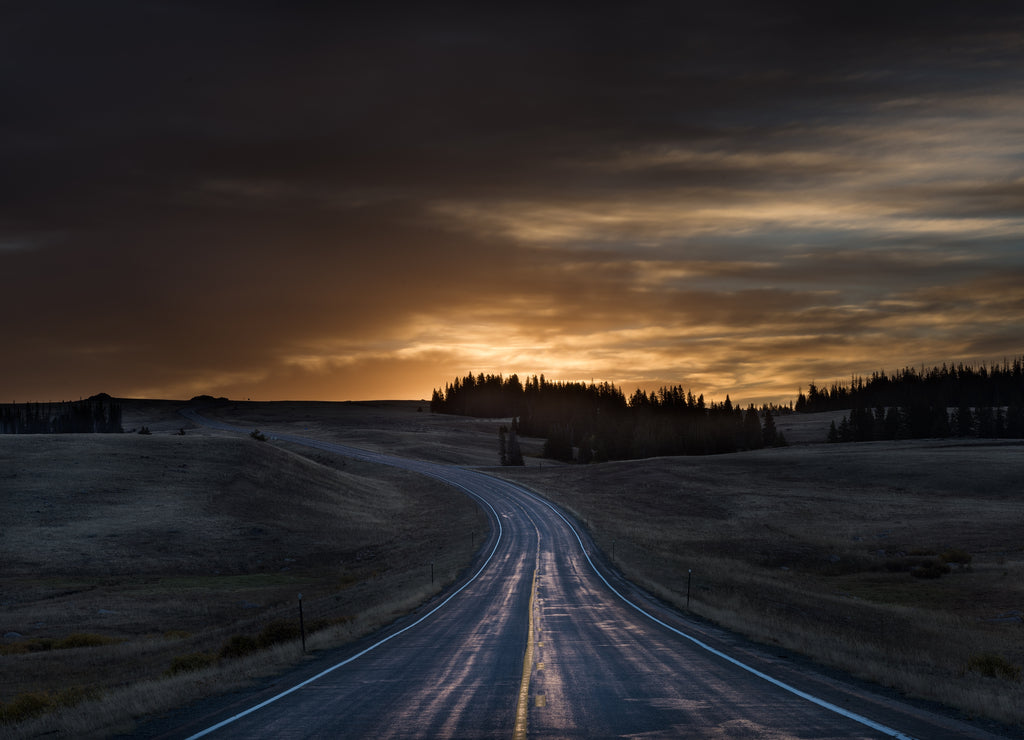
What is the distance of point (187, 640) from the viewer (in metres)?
32.7

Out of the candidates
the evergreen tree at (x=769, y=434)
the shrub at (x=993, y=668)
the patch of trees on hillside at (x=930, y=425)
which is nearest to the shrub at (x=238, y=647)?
the shrub at (x=993, y=668)

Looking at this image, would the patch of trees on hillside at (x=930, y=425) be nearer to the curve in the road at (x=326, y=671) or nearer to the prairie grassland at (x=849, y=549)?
the prairie grassland at (x=849, y=549)

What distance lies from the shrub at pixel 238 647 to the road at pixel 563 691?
18.2ft

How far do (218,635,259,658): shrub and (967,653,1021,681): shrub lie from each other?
23259 mm

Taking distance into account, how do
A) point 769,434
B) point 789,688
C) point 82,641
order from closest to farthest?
point 789,688 < point 82,641 < point 769,434

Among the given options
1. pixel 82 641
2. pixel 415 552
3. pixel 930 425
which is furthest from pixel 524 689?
pixel 930 425

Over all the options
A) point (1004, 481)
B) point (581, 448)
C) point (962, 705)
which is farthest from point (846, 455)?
point (962, 705)

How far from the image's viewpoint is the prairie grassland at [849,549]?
2139cm

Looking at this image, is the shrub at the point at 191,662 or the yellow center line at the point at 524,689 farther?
the shrub at the point at 191,662

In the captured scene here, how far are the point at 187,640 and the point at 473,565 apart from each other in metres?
20.3

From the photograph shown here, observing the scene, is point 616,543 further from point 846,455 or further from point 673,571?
point 846,455

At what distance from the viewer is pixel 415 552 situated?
61562mm

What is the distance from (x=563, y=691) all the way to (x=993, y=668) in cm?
1331

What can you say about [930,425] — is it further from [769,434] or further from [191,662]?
[191,662]
